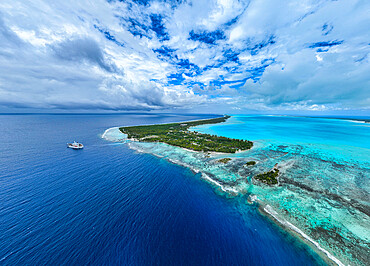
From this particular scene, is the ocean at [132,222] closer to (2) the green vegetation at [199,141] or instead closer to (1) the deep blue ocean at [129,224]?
(1) the deep blue ocean at [129,224]

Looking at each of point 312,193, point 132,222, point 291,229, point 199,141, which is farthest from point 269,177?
point 199,141

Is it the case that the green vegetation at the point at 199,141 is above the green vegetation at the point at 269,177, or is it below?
below

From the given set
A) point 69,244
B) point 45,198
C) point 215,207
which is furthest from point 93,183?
point 215,207

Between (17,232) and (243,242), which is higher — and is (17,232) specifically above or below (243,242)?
above

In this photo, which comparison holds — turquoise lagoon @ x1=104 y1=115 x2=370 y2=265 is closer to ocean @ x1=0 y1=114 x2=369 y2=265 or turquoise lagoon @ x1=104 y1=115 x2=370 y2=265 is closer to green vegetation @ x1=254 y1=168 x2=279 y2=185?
green vegetation @ x1=254 y1=168 x2=279 y2=185

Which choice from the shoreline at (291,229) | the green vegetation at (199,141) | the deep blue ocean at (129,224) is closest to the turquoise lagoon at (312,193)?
the shoreline at (291,229)

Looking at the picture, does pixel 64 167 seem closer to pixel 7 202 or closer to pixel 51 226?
pixel 7 202

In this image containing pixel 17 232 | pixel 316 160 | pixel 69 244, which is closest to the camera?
pixel 69 244
